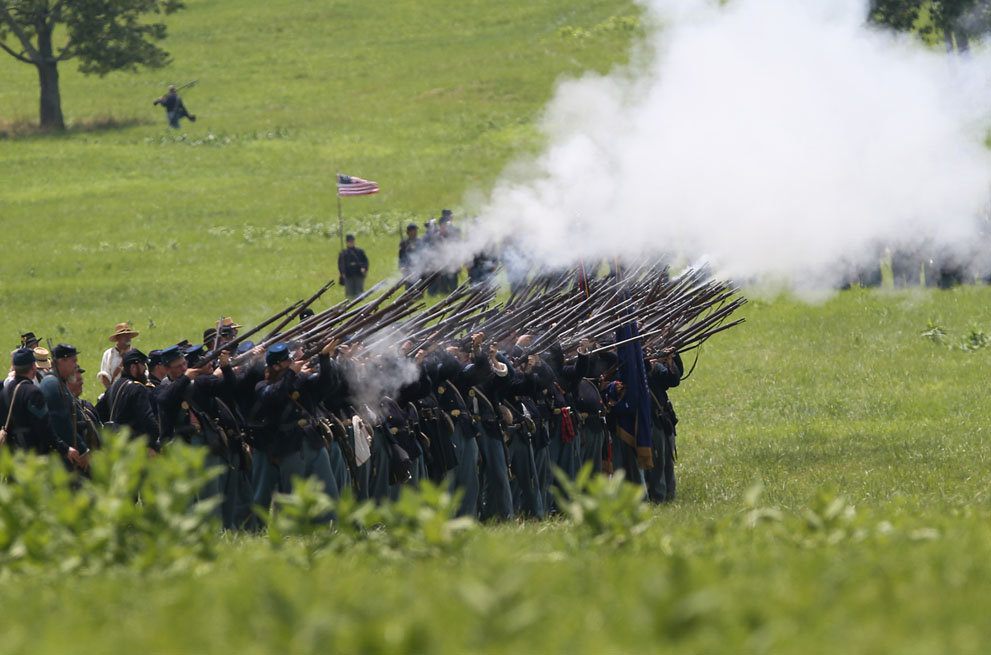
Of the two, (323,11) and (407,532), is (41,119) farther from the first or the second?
(407,532)

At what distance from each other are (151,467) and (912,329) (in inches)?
781

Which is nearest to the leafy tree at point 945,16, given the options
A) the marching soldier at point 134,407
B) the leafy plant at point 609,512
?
the marching soldier at point 134,407

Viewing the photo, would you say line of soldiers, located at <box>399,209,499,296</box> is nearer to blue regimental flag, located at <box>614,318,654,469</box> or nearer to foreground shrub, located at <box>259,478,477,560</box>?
blue regimental flag, located at <box>614,318,654,469</box>

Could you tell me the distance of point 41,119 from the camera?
168 ft

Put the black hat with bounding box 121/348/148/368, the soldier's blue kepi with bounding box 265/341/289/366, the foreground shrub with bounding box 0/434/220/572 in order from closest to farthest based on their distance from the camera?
the foreground shrub with bounding box 0/434/220/572, the soldier's blue kepi with bounding box 265/341/289/366, the black hat with bounding box 121/348/148/368

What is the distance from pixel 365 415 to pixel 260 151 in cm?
3533

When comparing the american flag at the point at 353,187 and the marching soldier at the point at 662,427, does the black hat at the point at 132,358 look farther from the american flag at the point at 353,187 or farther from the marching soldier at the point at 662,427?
the american flag at the point at 353,187

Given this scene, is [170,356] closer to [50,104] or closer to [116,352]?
[116,352]

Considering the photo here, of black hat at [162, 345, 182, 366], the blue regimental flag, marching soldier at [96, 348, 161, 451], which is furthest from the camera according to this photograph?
the blue regimental flag

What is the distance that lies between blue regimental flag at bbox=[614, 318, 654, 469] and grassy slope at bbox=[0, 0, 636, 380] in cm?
1199

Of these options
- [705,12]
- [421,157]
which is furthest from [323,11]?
[705,12]

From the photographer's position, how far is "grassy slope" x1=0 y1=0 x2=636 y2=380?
29.9 metres

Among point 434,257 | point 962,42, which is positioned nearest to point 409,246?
point 434,257

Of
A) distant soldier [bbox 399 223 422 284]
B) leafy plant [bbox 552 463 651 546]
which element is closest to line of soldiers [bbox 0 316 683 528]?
leafy plant [bbox 552 463 651 546]
